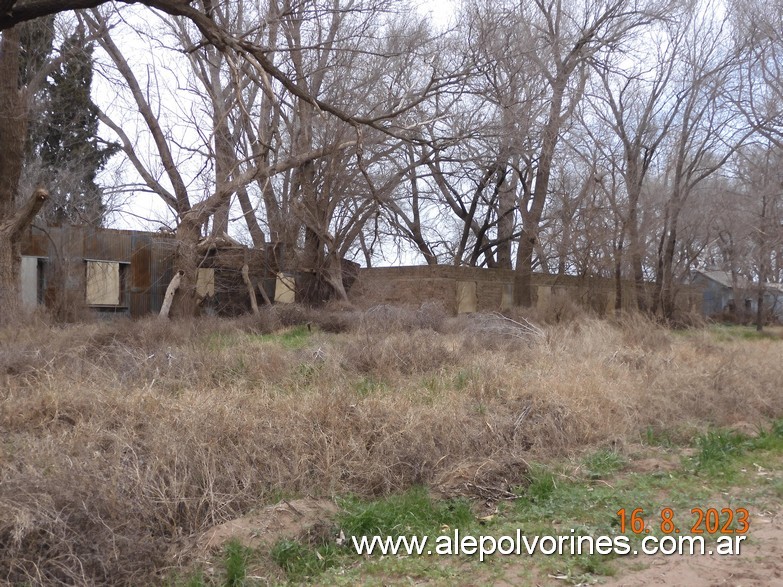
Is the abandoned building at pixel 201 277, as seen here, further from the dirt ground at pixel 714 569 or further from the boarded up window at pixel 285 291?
the dirt ground at pixel 714 569

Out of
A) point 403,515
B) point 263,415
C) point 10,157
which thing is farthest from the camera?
point 10,157

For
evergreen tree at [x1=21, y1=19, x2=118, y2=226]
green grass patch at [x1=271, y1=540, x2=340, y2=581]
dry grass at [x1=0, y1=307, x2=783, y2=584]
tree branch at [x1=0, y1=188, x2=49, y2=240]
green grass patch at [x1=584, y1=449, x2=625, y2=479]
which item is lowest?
green grass patch at [x1=271, y1=540, x2=340, y2=581]

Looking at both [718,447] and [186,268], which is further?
[186,268]

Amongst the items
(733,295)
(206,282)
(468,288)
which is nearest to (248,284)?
(206,282)

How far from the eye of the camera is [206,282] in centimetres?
2114

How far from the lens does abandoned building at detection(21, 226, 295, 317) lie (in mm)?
19625

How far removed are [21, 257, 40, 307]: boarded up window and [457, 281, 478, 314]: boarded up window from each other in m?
13.1

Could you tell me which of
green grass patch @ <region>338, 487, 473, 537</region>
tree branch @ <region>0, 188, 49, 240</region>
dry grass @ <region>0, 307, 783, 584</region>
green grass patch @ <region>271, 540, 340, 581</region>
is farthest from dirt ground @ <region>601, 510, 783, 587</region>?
Answer: tree branch @ <region>0, 188, 49, 240</region>

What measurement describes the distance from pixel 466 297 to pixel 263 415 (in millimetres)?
18896

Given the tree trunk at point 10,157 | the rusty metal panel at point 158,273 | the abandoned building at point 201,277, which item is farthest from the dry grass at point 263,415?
the rusty metal panel at point 158,273

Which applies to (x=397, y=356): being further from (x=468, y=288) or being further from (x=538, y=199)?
(x=538, y=199)

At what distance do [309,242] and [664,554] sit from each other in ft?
58.4

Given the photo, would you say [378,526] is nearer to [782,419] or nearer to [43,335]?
[782,419]

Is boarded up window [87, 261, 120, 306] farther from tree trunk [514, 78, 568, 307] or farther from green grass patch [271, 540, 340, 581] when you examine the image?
green grass patch [271, 540, 340, 581]
